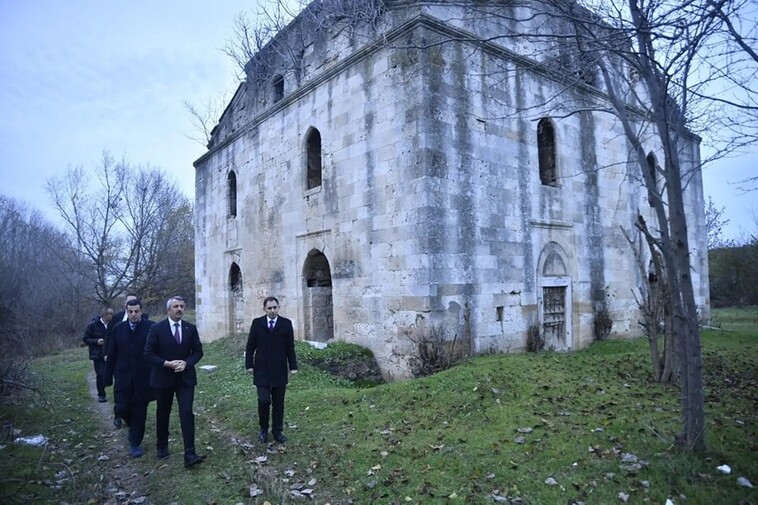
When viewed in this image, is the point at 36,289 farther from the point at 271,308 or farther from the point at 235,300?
the point at 271,308

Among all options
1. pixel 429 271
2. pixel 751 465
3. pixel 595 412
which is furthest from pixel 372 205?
pixel 751 465

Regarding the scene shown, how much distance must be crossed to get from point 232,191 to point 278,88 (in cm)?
453

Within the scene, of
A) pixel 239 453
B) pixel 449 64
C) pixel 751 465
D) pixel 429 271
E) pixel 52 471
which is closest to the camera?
pixel 751 465

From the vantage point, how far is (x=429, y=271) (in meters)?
9.55

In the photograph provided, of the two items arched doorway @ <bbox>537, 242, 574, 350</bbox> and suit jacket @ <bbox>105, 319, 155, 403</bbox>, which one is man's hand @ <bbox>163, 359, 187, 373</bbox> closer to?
suit jacket @ <bbox>105, 319, 155, 403</bbox>

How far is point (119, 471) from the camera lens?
576cm

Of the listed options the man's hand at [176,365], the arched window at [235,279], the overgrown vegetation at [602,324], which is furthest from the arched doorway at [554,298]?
the arched window at [235,279]

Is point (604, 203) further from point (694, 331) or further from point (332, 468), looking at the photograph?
point (332, 468)

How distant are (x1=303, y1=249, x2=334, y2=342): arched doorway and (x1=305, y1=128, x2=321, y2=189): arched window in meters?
2.01

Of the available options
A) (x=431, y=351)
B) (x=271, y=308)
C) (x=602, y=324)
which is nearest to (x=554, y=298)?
(x=602, y=324)

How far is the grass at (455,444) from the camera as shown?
471 cm

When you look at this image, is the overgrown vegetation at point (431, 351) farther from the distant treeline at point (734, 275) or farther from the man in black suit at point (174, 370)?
the distant treeline at point (734, 275)

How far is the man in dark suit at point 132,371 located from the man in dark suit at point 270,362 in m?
1.40

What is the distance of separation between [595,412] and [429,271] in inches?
156
